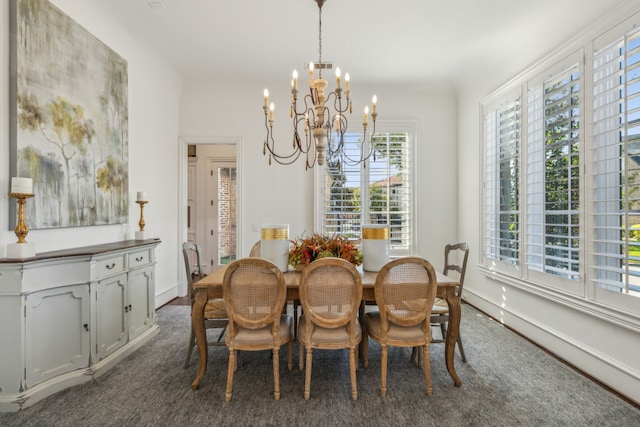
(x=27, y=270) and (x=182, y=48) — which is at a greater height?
(x=182, y=48)

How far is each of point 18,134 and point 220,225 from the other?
386cm

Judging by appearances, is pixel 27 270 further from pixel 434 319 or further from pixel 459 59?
pixel 459 59

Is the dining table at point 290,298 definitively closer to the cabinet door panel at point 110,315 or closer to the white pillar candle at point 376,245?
the white pillar candle at point 376,245

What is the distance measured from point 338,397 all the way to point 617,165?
2.55 metres

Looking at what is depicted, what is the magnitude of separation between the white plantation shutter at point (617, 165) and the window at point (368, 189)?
2346 millimetres

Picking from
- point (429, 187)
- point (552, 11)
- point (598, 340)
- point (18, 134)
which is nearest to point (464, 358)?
point (598, 340)

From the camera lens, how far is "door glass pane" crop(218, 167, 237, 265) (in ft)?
19.3

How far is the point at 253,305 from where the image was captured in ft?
6.77

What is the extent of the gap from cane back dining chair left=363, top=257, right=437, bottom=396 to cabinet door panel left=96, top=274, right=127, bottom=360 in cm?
210

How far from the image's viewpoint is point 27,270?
1.98 meters

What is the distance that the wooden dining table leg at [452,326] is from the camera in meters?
2.26

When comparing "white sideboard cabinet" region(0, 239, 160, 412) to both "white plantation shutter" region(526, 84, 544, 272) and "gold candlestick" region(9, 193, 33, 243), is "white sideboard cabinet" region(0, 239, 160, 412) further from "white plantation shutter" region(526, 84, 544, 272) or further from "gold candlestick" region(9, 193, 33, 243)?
"white plantation shutter" region(526, 84, 544, 272)

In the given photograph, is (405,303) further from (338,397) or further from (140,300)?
(140,300)

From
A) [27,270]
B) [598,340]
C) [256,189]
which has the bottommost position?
[598,340]
